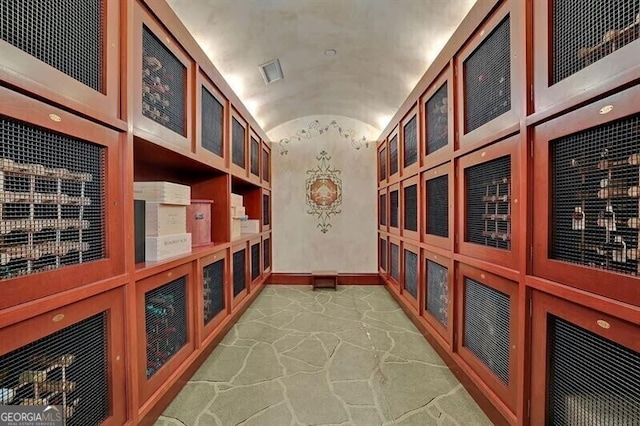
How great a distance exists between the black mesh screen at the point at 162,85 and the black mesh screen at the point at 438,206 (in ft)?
6.27

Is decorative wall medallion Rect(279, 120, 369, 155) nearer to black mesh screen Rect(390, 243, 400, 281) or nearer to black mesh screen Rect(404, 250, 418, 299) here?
black mesh screen Rect(390, 243, 400, 281)

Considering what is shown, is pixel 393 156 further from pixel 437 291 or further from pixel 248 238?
pixel 248 238

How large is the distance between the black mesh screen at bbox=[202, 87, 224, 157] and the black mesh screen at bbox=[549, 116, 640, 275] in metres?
2.14

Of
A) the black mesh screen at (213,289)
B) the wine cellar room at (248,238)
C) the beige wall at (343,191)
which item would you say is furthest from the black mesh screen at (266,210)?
the black mesh screen at (213,289)

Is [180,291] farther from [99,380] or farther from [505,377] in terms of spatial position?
[505,377]

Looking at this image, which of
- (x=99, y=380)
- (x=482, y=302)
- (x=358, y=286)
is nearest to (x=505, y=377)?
(x=482, y=302)

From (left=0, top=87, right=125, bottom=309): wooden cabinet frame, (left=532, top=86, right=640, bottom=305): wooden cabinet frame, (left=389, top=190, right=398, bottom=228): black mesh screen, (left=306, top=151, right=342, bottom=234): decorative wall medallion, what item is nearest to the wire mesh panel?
→ (left=532, top=86, right=640, bottom=305): wooden cabinet frame

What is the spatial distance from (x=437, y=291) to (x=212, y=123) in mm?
2308

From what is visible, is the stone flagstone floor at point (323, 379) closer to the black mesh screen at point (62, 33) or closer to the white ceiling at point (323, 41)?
the black mesh screen at point (62, 33)

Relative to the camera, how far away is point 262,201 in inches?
167

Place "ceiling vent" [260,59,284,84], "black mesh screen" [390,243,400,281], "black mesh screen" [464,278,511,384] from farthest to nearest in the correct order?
1. "black mesh screen" [390,243,400,281]
2. "ceiling vent" [260,59,284,84]
3. "black mesh screen" [464,278,511,384]

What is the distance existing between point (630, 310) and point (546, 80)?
2.95ft

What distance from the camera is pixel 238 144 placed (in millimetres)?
3119

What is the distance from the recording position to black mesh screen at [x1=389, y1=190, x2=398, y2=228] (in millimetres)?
3686
